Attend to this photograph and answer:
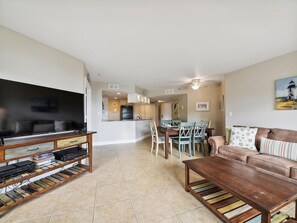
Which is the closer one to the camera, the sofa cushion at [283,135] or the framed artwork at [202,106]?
the sofa cushion at [283,135]

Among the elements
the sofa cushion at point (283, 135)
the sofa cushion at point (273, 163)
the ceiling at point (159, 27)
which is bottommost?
the sofa cushion at point (273, 163)

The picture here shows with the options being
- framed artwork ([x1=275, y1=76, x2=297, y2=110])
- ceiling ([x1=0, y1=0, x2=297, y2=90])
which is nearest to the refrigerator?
ceiling ([x1=0, y1=0, x2=297, y2=90])

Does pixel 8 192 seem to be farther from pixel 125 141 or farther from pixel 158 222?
pixel 125 141

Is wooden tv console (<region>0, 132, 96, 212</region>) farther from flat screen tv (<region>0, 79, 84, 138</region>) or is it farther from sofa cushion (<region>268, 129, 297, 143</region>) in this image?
sofa cushion (<region>268, 129, 297, 143</region>)

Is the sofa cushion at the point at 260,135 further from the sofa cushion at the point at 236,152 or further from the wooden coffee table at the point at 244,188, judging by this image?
the wooden coffee table at the point at 244,188

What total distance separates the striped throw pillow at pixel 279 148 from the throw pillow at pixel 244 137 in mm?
191

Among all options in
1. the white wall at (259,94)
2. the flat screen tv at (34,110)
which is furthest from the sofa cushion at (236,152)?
the flat screen tv at (34,110)

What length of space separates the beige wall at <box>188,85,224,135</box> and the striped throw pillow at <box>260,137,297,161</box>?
113 inches

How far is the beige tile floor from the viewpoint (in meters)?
1.50

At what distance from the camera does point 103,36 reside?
201cm

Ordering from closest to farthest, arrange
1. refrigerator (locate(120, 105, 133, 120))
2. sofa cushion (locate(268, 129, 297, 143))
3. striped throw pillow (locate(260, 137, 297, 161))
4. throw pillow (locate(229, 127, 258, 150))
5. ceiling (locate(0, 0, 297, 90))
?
ceiling (locate(0, 0, 297, 90)) → striped throw pillow (locate(260, 137, 297, 161)) → sofa cushion (locate(268, 129, 297, 143)) → throw pillow (locate(229, 127, 258, 150)) → refrigerator (locate(120, 105, 133, 120))

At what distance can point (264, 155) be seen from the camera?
2.34 m

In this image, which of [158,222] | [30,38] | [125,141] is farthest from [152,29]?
[125,141]

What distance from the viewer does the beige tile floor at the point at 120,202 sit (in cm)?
150
